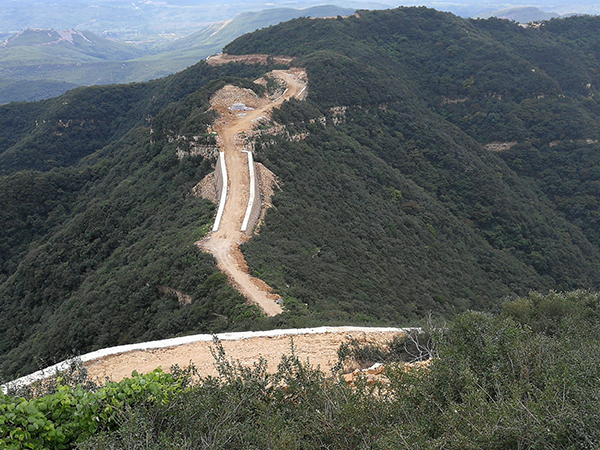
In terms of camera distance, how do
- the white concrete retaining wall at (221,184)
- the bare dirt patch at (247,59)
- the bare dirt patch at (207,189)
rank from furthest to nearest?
the bare dirt patch at (247,59)
the bare dirt patch at (207,189)
the white concrete retaining wall at (221,184)

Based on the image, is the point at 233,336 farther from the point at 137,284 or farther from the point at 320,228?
the point at 320,228

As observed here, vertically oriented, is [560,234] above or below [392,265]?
below

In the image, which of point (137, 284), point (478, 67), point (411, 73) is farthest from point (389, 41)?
point (137, 284)

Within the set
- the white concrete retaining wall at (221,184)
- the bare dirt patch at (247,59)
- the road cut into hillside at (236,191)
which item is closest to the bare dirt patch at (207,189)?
the white concrete retaining wall at (221,184)

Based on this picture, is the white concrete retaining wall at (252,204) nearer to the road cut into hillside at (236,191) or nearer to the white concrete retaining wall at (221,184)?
the road cut into hillside at (236,191)

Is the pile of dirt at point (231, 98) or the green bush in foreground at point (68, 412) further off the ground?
the pile of dirt at point (231, 98)

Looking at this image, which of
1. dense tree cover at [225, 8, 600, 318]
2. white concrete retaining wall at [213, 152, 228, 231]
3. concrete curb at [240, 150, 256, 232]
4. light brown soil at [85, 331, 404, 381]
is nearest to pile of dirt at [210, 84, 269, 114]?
dense tree cover at [225, 8, 600, 318]

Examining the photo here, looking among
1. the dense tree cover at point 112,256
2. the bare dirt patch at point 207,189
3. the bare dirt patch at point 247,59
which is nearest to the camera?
the dense tree cover at point 112,256
